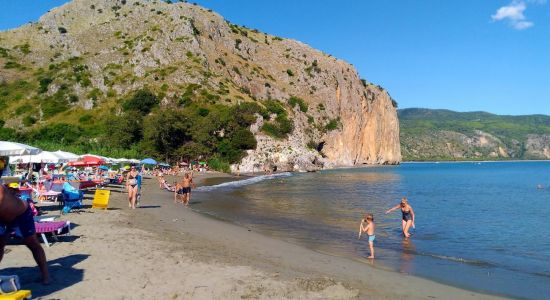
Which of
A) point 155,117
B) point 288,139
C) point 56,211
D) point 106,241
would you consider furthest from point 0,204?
point 288,139

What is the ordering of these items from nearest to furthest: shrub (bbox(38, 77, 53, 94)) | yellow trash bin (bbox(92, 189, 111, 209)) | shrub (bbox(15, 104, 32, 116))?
yellow trash bin (bbox(92, 189, 111, 209)) < shrub (bbox(15, 104, 32, 116)) < shrub (bbox(38, 77, 53, 94))

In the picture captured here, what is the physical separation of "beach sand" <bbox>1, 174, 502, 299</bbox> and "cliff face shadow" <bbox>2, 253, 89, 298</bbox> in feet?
0.05

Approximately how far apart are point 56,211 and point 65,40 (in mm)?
90463

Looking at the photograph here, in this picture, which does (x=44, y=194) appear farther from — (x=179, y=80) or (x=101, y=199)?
(x=179, y=80)

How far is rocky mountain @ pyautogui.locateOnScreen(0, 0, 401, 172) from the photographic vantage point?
69.9 meters

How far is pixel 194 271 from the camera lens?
818 centimetres

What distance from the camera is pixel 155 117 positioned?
6116 centimetres

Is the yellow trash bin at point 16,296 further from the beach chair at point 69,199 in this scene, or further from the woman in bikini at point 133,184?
the woman in bikini at point 133,184

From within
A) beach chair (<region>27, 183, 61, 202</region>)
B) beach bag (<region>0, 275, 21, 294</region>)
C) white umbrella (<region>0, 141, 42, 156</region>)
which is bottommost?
beach bag (<region>0, 275, 21, 294</region>)

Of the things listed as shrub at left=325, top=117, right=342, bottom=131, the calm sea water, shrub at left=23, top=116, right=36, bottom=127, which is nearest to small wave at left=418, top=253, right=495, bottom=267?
the calm sea water

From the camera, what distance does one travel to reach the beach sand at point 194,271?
276 inches

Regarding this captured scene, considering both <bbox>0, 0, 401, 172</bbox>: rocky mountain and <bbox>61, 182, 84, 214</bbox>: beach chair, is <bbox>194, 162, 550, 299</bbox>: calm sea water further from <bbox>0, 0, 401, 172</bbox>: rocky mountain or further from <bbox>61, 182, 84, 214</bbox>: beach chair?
<bbox>0, 0, 401, 172</bbox>: rocky mountain

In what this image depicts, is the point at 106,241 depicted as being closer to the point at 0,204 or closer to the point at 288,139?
the point at 0,204

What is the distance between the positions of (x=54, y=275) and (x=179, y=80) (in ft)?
237
